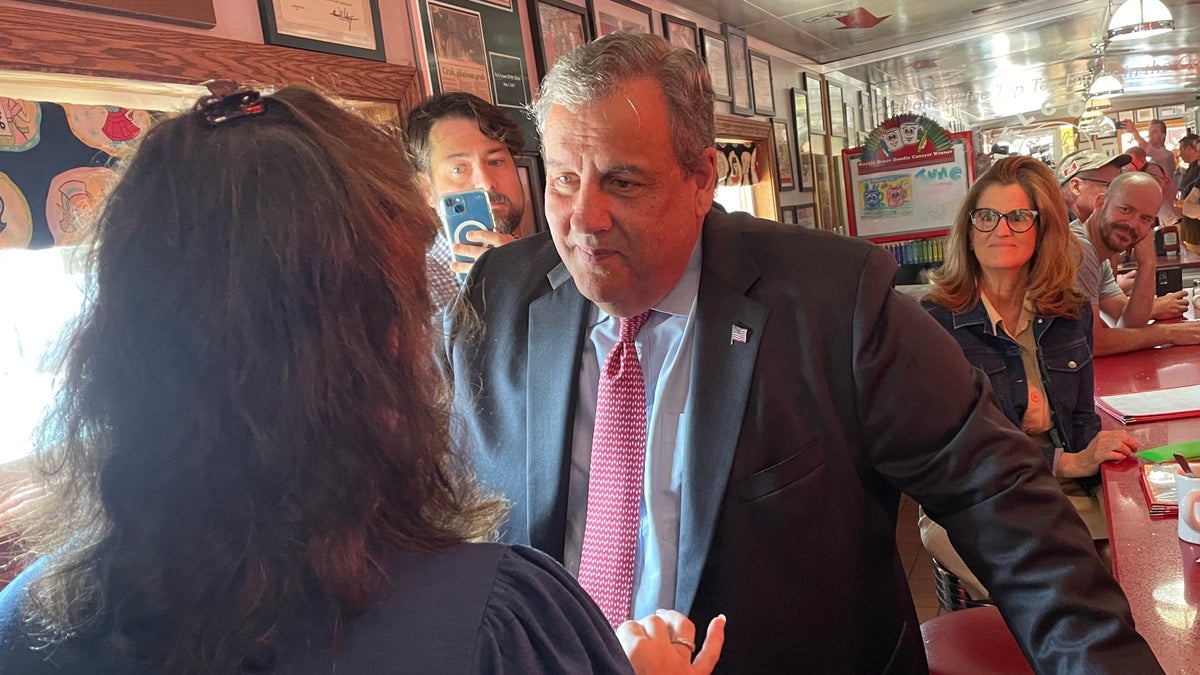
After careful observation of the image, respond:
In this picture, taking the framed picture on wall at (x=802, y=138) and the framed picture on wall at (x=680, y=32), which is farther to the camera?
the framed picture on wall at (x=802, y=138)

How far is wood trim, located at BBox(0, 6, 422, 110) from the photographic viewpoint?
1.71 meters

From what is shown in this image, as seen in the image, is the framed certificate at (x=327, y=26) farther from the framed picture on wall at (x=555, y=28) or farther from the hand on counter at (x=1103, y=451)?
the hand on counter at (x=1103, y=451)

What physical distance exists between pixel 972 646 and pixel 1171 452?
0.96 metres

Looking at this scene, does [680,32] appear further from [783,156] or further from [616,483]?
[616,483]

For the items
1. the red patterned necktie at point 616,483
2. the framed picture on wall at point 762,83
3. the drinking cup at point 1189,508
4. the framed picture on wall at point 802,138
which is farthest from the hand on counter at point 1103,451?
the framed picture on wall at point 802,138

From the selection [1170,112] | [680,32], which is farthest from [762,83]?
[1170,112]

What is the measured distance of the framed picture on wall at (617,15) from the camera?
421 cm

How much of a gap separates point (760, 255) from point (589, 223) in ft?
0.96

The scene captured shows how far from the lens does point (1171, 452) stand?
1977 mm

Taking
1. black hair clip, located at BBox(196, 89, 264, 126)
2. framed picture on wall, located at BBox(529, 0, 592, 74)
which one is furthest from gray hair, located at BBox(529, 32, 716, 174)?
framed picture on wall, located at BBox(529, 0, 592, 74)

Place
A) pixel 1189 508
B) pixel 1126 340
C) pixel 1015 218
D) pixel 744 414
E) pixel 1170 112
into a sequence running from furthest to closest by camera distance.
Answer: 1. pixel 1170 112
2. pixel 1126 340
3. pixel 1015 218
4. pixel 1189 508
5. pixel 744 414

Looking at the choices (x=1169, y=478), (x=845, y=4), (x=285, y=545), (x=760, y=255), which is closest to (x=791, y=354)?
(x=760, y=255)

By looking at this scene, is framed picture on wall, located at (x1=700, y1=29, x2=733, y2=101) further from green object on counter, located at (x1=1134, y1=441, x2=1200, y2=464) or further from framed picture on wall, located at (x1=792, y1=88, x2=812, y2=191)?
green object on counter, located at (x1=1134, y1=441, x2=1200, y2=464)

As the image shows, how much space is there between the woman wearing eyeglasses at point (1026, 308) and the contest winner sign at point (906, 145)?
354cm
